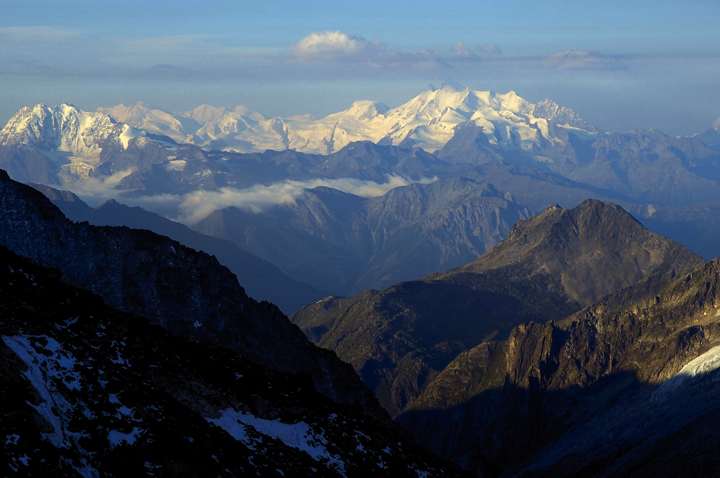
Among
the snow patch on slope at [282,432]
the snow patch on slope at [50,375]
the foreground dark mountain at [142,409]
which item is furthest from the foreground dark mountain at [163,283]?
the snow patch on slope at [50,375]

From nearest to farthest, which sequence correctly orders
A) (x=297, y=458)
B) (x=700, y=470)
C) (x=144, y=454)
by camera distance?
(x=144, y=454), (x=297, y=458), (x=700, y=470)

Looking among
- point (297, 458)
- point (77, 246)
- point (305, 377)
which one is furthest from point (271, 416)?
point (77, 246)

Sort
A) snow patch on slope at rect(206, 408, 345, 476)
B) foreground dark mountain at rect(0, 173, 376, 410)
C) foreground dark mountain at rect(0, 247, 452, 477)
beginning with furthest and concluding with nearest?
foreground dark mountain at rect(0, 173, 376, 410), snow patch on slope at rect(206, 408, 345, 476), foreground dark mountain at rect(0, 247, 452, 477)

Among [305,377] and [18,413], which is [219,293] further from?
[18,413]

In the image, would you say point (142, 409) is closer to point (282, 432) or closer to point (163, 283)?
point (282, 432)

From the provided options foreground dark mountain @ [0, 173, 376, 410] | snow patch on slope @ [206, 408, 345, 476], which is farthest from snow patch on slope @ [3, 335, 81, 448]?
foreground dark mountain @ [0, 173, 376, 410]

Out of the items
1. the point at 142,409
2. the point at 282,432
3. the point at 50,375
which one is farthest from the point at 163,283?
the point at 50,375

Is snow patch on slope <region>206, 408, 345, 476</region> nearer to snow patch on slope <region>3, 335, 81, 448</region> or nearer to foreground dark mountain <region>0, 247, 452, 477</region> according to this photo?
foreground dark mountain <region>0, 247, 452, 477</region>

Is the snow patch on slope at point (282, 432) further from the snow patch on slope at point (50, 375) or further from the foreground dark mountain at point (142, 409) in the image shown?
the snow patch on slope at point (50, 375)
